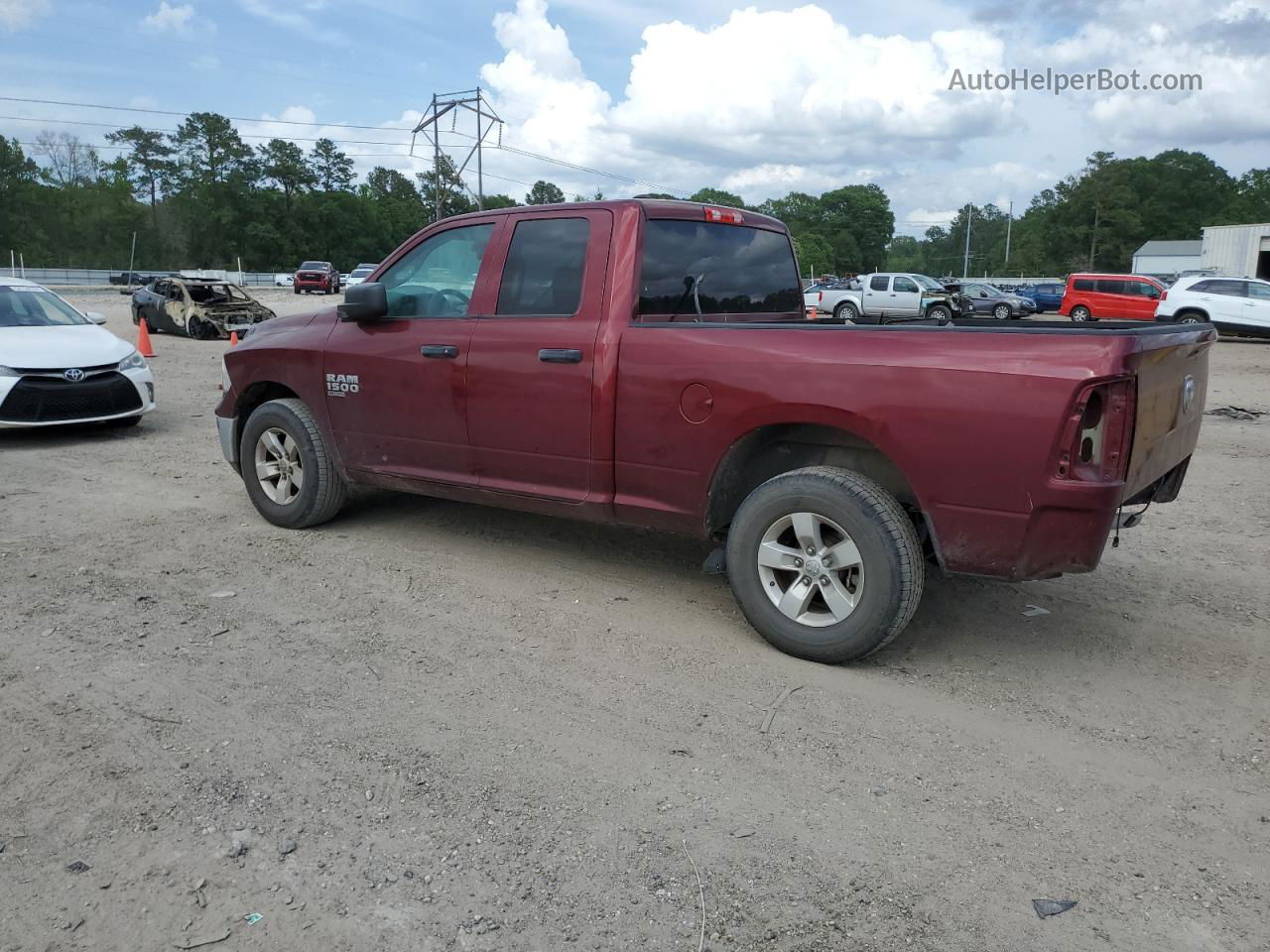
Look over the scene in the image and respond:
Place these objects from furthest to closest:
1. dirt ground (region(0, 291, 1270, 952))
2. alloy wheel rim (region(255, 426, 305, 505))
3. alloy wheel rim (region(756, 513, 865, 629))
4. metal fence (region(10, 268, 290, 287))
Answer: metal fence (region(10, 268, 290, 287)) → alloy wheel rim (region(255, 426, 305, 505)) → alloy wheel rim (region(756, 513, 865, 629)) → dirt ground (region(0, 291, 1270, 952))

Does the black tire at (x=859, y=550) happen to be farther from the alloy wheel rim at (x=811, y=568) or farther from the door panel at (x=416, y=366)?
the door panel at (x=416, y=366)

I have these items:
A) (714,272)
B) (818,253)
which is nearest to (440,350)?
(714,272)

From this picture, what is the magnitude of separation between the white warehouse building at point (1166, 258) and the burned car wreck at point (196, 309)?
7186 centimetres

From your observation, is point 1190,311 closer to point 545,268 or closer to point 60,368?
point 545,268

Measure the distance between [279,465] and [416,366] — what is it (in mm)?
1428

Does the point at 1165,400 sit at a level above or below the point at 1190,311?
below

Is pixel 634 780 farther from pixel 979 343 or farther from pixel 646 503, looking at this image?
pixel 979 343

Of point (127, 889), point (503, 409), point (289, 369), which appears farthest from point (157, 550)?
point (127, 889)

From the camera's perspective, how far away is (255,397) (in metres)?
6.26

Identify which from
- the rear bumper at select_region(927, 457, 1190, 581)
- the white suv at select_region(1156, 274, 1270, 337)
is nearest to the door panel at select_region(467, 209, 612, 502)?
the rear bumper at select_region(927, 457, 1190, 581)

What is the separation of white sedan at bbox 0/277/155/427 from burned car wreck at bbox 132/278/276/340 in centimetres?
1102

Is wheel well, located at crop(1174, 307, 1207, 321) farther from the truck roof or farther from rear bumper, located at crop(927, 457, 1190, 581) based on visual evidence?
rear bumper, located at crop(927, 457, 1190, 581)

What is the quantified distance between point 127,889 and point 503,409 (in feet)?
9.15

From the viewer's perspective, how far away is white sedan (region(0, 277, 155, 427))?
341 inches
